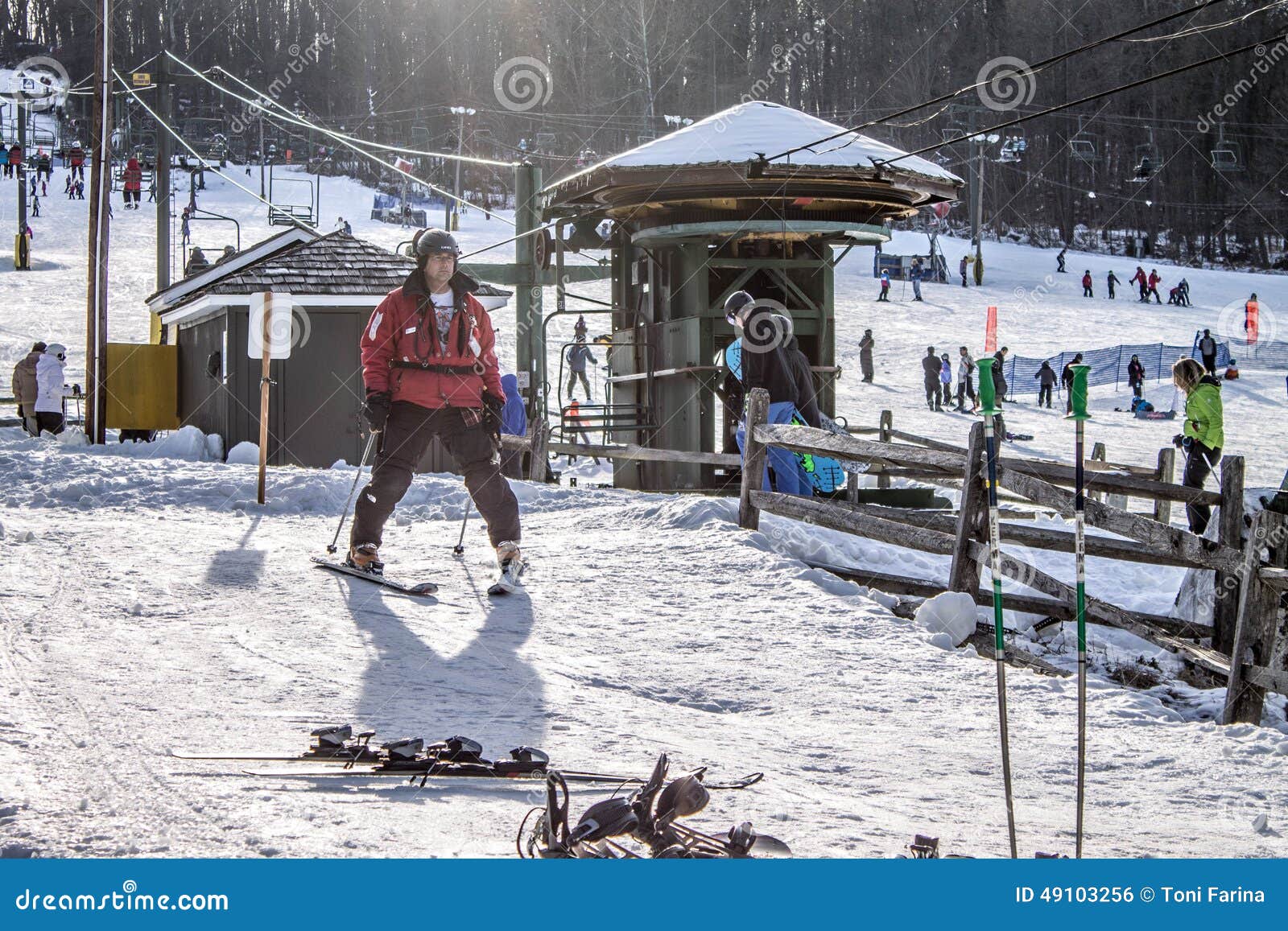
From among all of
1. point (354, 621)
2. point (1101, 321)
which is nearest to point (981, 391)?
point (354, 621)

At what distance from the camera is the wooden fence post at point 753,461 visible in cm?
971

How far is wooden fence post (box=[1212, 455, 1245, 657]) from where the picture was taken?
7539mm

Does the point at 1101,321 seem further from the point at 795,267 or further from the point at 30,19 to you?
the point at 30,19

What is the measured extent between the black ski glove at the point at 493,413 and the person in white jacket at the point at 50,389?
13.4m

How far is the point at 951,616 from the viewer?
7.42 m

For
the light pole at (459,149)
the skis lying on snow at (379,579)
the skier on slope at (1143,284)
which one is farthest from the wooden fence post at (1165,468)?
the light pole at (459,149)

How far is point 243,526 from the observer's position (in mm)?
10234

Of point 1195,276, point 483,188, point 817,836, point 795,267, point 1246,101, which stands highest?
point 1246,101

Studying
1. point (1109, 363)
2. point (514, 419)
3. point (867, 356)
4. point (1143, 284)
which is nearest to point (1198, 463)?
point (514, 419)

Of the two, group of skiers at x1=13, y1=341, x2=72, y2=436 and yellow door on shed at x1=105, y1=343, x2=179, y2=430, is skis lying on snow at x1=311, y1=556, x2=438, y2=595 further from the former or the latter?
yellow door on shed at x1=105, y1=343, x2=179, y2=430

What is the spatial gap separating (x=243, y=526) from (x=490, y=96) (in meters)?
68.3

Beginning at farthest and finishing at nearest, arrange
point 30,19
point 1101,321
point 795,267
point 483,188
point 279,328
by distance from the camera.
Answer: point 30,19, point 483,188, point 1101,321, point 795,267, point 279,328

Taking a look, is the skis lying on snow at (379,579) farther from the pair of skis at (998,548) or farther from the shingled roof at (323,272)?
the shingled roof at (323,272)

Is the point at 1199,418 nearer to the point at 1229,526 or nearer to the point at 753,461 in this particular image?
the point at 753,461
